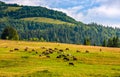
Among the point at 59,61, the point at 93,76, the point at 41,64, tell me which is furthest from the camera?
the point at 59,61

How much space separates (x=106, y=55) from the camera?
241 ft

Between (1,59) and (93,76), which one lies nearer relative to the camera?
(93,76)

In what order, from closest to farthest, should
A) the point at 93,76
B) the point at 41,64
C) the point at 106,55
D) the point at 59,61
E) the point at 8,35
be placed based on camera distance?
the point at 93,76
the point at 41,64
the point at 59,61
the point at 106,55
the point at 8,35

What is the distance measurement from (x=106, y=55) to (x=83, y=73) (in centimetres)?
2951

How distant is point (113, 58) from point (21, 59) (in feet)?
69.9

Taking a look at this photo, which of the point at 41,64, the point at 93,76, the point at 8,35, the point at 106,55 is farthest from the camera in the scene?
the point at 8,35

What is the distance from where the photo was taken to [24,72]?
4581cm

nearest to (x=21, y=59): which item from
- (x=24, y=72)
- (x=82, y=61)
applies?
(x=82, y=61)

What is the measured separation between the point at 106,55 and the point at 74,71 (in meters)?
28.7

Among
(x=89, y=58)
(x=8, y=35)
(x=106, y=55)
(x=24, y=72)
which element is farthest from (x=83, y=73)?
(x=8, y=35)

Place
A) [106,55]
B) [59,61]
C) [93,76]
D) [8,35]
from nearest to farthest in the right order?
[93,76] → [59,61] → [106,55] → [8,35]

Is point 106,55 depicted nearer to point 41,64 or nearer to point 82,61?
point 82,61

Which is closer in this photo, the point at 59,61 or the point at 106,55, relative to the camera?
the point at 59,61

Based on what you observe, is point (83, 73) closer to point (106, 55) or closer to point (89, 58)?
point (89, 58)
